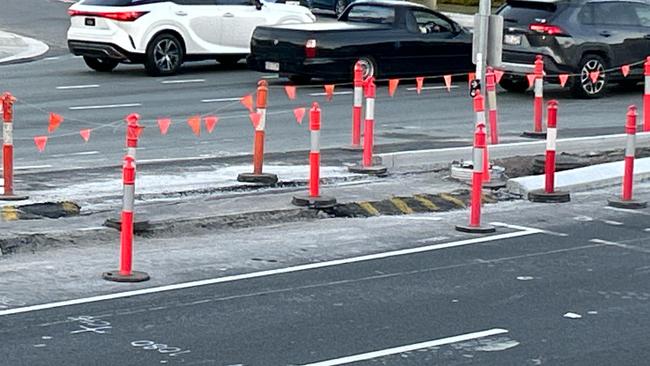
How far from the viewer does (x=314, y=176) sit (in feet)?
43.0

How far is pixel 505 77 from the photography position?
23688mm

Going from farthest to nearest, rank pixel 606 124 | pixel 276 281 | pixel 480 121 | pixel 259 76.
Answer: pixel 259 76 → pixel 606 124 → pixel 480 121 → pixel 276 281

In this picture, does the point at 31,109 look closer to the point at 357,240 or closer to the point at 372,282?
the point at 357,240

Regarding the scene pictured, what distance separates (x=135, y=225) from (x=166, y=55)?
46.3 feet

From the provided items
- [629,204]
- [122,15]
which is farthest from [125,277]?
[122,15]

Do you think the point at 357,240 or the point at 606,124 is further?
the point at 606,124

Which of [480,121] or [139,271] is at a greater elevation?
[480,121]

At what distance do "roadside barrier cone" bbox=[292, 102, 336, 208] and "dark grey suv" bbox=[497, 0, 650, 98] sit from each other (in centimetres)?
994

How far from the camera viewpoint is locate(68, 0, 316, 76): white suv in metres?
25.1


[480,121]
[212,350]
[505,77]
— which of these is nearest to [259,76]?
[505,77]

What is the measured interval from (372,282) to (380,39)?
1420 cm

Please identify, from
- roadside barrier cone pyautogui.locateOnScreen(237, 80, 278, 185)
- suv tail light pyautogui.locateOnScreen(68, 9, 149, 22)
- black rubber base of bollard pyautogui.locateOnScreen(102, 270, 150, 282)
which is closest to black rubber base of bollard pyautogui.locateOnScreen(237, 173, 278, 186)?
roadside barrier cone pyautogui.locateOnScreen(237, 80, 278, 185)

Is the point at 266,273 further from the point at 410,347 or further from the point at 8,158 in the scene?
the point at 8,158

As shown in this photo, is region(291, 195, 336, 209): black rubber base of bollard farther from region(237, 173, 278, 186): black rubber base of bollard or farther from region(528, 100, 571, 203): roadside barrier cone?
region(528, 100, 571, 203): roadside barrier cone
